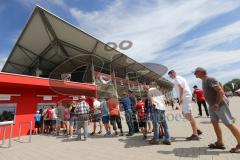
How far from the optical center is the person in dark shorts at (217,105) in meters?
3.64

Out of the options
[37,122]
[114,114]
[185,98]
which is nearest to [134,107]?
[114,114]

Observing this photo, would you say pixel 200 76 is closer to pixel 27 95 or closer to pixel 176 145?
pixel 176 145

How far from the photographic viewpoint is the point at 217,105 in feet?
12.3

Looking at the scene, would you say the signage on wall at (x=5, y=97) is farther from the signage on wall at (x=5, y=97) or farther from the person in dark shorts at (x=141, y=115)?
the person in dark shorts at (x=141, y=115)

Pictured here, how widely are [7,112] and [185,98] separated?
34.6 feet

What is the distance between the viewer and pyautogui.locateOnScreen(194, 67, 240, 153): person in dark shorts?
11.9ft

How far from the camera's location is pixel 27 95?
12023mm

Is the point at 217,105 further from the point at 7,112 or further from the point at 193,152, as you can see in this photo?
the point at 7,112

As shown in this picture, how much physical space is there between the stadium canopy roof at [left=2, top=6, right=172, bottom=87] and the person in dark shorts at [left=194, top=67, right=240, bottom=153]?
10728 mm

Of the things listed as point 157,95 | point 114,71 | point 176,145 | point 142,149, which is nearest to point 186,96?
point 157,95

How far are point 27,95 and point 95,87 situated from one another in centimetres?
666

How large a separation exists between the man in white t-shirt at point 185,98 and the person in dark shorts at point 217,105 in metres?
0.93

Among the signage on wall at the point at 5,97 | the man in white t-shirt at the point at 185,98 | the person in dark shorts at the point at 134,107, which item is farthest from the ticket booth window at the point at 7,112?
the man in white t-shirt at the point at 185,98

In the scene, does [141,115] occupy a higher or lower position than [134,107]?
lower
